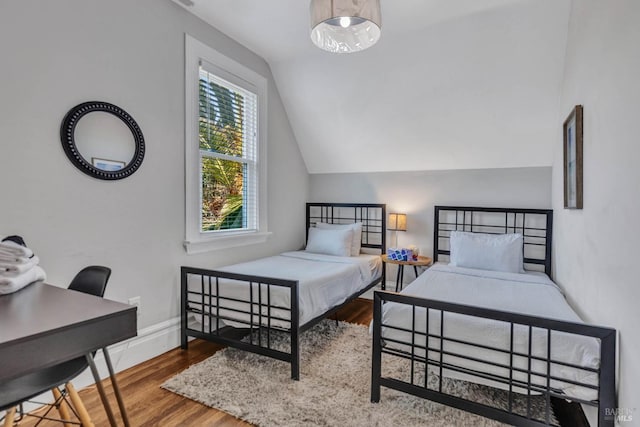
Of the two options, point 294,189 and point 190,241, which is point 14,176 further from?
point 294,189

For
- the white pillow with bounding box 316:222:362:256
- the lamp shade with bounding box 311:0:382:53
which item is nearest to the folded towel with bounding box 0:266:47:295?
the lamp shade with bounding box 311:0:382:53

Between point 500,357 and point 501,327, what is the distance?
5.6 inches

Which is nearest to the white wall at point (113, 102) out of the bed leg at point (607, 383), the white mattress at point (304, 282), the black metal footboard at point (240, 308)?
the black metal footboard at point (240, 308)

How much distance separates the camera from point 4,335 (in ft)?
2.70

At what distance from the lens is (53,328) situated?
2.89 ft

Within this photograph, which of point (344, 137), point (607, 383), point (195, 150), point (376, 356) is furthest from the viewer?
point (344, 137)

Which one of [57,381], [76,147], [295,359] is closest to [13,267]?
[57,381]

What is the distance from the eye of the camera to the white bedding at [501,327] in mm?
1483

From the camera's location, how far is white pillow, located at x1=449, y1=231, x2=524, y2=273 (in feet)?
10.1

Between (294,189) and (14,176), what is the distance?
9.03ft

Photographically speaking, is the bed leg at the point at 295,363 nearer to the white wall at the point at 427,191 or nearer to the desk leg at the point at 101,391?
the desk leg at the point at 101,391

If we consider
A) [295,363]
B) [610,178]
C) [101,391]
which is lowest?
[295,363]

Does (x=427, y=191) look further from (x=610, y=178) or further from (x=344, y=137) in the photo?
(x=610, y=178)

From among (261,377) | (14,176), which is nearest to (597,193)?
(261,377)
